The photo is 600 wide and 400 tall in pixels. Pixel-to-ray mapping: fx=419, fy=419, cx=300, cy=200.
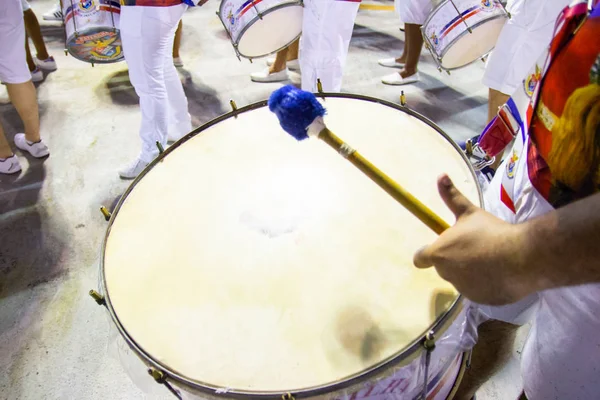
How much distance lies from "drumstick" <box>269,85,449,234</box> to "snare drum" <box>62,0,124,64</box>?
1.55 meters

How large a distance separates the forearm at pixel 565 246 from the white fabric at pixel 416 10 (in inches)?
104

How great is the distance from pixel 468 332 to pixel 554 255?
39 cm

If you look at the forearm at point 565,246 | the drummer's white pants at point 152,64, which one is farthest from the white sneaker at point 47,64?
the forearm at point 565,246

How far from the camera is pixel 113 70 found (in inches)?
132

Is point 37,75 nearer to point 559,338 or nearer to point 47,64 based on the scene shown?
point 47,64

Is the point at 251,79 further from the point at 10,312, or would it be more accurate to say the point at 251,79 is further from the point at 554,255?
the point at 554,255

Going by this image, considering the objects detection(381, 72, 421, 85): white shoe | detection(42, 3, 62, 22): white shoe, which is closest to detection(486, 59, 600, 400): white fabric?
detection(381, 72, 421, 85): white shoe

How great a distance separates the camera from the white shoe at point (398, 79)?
3111mm

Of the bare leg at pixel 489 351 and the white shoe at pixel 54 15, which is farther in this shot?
the white shoe at pixel 54 15

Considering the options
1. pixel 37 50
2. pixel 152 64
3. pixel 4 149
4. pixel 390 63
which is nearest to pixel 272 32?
pixel 152 64

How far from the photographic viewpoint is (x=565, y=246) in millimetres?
519

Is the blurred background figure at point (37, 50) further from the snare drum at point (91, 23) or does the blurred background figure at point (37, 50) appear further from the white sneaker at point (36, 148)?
the snare drum at point (91, 23)

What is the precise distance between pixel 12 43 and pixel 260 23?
1.20 meters

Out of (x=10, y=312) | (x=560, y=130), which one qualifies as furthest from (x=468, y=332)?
(x=10, y=312)
